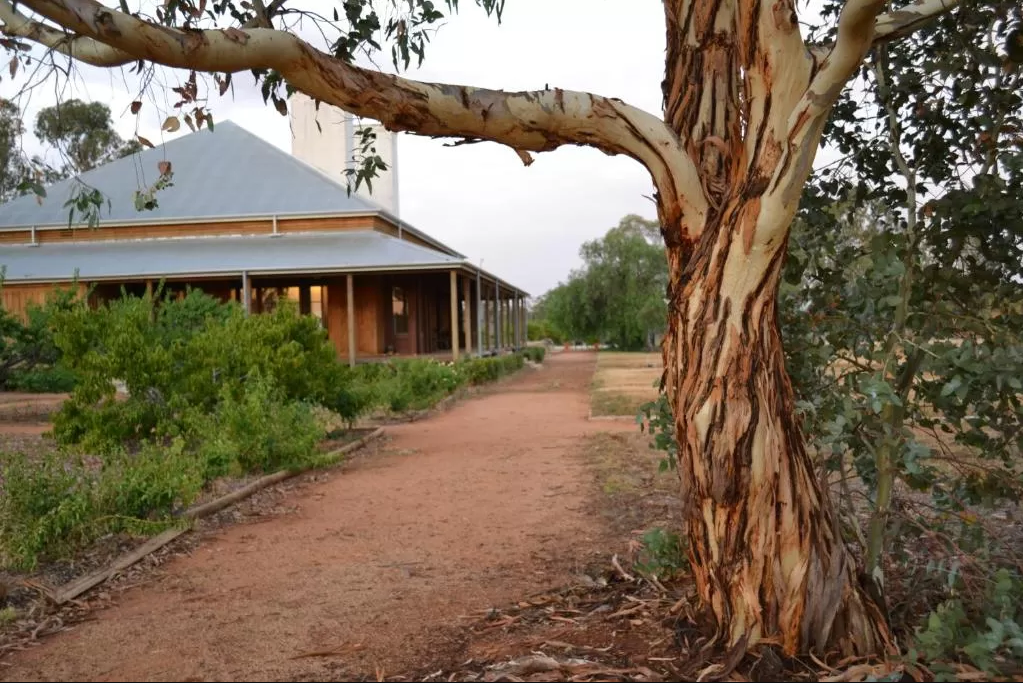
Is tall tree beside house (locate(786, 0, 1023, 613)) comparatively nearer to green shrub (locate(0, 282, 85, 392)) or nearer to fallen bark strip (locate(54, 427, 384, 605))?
fallen bark strip (locate(54, 427, 384, 605))

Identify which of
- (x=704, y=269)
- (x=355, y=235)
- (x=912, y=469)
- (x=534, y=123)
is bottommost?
(x=912, y=469)

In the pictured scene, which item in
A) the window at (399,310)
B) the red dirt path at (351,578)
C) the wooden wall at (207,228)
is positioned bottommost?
the red dirt path at (351,578)

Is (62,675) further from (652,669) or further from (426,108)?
(426,108)

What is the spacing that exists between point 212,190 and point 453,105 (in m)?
25.6

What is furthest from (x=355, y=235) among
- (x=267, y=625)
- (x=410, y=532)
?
(x=267, y=625)

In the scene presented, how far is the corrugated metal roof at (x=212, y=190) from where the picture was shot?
26.1 m

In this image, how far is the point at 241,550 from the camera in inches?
250

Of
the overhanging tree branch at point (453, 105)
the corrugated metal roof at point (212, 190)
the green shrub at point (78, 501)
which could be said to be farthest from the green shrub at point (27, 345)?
the overhanging tree branch at point (453, 105)

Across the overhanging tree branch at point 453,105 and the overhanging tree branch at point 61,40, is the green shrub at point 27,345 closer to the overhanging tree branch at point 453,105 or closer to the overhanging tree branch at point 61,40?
the overhanging tree branch at point 61,40

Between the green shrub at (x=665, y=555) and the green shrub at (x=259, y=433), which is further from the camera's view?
the green shrub at (x=259, y=433)

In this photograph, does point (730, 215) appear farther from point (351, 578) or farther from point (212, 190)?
point (212, 190)

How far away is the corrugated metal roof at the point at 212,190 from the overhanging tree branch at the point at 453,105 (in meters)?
22.4

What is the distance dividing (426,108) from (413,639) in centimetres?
249

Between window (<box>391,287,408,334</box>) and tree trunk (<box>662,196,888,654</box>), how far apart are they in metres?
23.8
